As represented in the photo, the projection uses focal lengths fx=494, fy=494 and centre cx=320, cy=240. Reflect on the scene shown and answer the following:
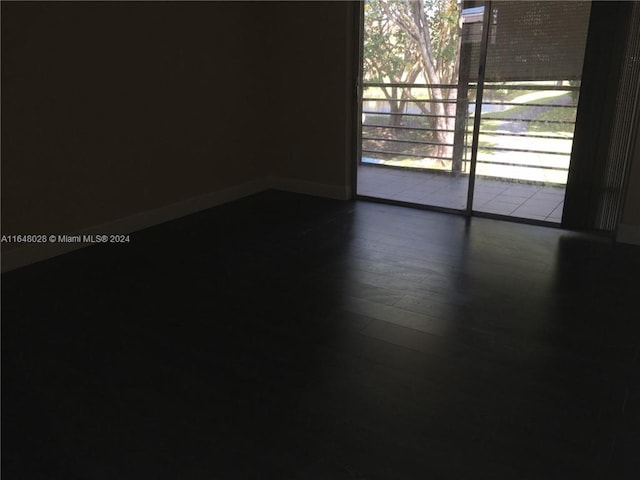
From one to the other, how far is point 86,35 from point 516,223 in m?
3.48

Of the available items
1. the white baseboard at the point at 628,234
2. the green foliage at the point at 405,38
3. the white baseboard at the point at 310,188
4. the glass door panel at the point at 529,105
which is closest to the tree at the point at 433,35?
the green foliage at the point at 405,38

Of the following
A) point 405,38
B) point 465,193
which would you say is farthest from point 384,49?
point 465,193

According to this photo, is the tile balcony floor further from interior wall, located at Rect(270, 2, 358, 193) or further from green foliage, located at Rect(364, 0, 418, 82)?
green foliage, located at Rect(364, 0, 418, 82)

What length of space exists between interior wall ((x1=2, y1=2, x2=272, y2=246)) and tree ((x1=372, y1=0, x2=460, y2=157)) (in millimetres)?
1382

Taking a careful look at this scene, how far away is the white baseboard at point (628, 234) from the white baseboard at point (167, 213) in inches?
89.7

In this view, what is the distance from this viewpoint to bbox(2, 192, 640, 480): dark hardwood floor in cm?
162

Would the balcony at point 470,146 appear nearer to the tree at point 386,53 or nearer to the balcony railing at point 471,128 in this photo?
the balcony railing at point 471,128

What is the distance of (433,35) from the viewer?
177 inches

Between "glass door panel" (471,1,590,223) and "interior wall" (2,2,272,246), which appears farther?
"glass door panel" (471,1,590,223)

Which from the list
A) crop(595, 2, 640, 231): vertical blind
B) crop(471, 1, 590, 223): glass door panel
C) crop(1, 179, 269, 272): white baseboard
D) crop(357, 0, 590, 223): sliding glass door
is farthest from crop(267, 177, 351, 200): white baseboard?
crop(595, 2, 640, 231): vertical blind

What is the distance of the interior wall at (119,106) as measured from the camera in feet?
9.87

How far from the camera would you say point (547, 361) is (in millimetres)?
2152

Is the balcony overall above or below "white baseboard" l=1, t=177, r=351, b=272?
above

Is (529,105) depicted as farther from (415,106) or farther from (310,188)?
(310,188)
